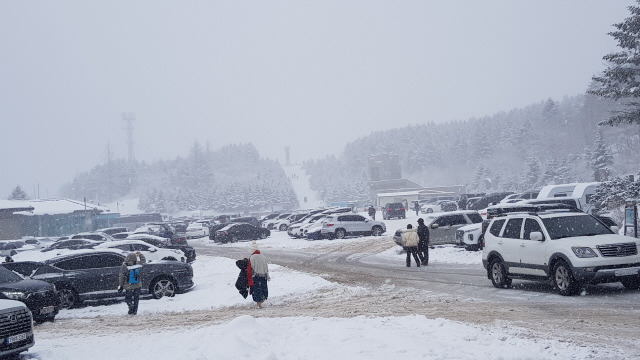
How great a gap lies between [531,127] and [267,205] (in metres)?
69.8

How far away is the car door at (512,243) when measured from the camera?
13.8m

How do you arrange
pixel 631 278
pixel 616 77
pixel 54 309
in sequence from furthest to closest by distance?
1. pixel 616 77
2. pixel 54 309
3. pixel 631 278

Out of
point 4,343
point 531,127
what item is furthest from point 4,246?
point 531,127

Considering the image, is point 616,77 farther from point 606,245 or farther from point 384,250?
point 606,245

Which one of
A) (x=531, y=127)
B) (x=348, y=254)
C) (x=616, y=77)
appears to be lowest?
(x=348, y=254)

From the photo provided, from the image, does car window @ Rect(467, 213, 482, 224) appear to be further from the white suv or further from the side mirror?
the side mirror

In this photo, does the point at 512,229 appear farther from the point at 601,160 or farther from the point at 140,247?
the point at 601,160

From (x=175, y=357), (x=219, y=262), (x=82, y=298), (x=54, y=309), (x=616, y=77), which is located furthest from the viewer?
(x=616, y=77)

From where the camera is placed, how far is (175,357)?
8477mm

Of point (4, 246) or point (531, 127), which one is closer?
point (4, 246)

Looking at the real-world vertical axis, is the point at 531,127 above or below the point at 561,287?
above

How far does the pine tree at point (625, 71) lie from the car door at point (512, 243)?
17.7 meters

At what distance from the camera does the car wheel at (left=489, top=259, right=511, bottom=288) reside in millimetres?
14203

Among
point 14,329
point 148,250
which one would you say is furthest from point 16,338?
point 148,250
